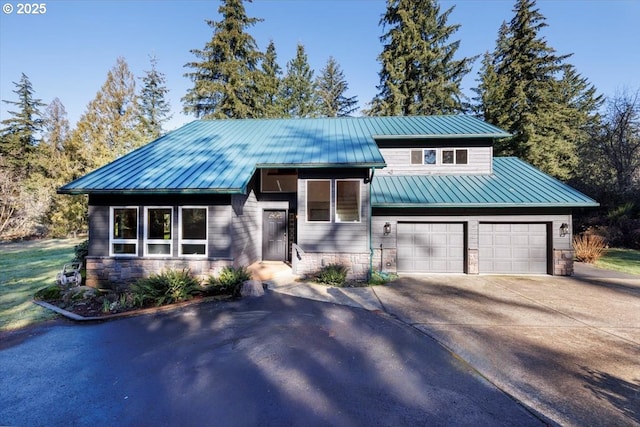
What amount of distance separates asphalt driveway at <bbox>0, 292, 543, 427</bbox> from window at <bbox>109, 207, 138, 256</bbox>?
3018 millimetres

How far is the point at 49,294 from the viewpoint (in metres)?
6.85

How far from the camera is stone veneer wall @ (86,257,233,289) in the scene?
8.21 metres

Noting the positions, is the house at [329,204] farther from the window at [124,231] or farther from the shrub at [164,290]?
the shrub at [164,290]

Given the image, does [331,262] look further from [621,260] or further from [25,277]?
[621,260]

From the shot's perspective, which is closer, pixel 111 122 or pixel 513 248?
pixel 513 248

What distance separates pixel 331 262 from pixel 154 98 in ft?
95.1

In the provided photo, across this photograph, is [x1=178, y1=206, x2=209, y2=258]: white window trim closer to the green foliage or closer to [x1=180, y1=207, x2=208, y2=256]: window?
[x1=180, y1=207, x2=208, y2=256]: window

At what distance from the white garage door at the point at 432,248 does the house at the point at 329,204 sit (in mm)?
38

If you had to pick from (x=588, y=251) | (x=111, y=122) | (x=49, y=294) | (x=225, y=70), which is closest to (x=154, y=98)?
(x=111, y=122)

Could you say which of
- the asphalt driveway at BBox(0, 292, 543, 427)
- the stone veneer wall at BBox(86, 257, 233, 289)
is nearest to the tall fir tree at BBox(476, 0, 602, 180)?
the asphalt driveway at BBox(0, 292, 543, 427)

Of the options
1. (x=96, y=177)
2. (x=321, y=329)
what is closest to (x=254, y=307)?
(x=321, y=329)

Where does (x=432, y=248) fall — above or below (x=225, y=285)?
above

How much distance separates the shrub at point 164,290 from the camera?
6629 millimetres

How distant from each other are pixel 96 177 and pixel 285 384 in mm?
8977
